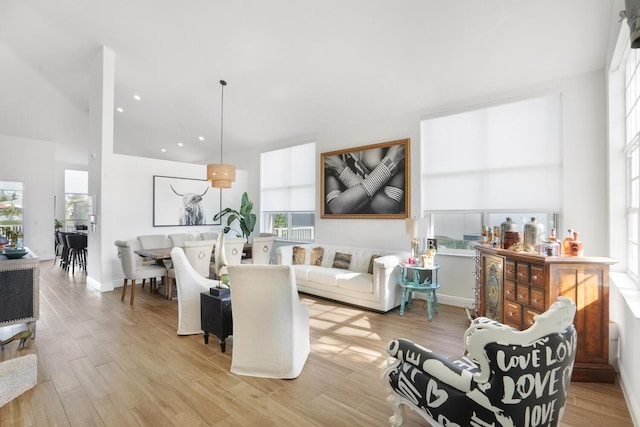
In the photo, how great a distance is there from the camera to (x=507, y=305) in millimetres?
3084

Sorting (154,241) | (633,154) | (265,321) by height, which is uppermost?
(633,154)

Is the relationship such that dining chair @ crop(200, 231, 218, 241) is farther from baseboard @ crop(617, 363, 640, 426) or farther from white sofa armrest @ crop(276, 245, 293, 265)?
baseboard @ crop(617, 363, 640, 426)

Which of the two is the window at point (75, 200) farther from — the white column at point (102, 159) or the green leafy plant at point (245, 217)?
the green leafy plant at point (245, 217)

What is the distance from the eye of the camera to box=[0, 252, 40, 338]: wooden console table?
3096mm

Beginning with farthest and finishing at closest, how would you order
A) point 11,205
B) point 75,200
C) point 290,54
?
point 75,200, point 11,205, point 290,54

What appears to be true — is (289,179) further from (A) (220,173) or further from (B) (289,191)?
(A) (220,173)

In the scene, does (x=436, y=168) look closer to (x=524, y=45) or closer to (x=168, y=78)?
(x=524, y=45)

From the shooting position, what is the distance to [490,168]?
421 centimetres

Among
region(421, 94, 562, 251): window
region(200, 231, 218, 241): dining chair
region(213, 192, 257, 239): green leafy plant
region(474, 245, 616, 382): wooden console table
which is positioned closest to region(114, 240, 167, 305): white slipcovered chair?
region(200, 231, 218, 241): dining chair

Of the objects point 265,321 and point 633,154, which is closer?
point 265,321

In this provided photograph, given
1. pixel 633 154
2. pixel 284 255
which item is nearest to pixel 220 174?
pixel 284 255

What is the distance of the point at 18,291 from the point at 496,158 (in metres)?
5.73

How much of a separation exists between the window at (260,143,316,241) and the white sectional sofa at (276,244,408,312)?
1.07 m

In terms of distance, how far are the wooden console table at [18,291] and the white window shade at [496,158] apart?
4.95m
